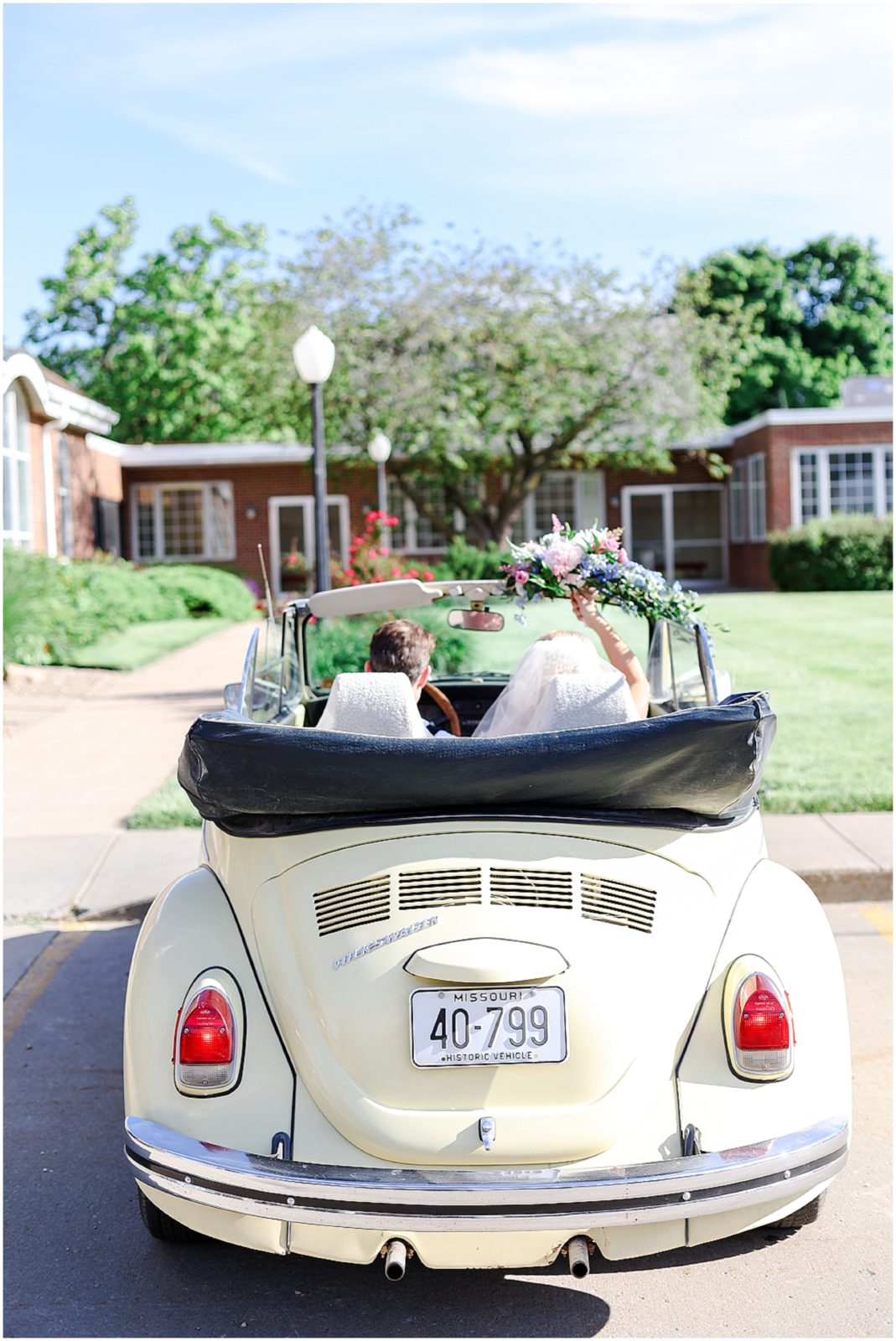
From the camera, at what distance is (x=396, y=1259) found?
2512mm

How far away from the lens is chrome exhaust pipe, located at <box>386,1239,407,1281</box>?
2.48m

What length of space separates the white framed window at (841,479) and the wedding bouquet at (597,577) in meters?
25.7

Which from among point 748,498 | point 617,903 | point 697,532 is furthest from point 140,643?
point 697,532

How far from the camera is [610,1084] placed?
105 inches

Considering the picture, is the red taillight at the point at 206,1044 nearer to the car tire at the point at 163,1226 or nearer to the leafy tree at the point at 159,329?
the car tire at the point at 163,1226

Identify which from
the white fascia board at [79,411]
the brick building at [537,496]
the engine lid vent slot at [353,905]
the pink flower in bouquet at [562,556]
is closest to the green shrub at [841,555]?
the brick building at [537,496]

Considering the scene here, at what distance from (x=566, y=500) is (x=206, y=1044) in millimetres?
31440

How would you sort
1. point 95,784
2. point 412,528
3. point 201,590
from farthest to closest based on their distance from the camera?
point 412,528, point 201,590, point 95,784

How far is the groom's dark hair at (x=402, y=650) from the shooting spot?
13.6 ft

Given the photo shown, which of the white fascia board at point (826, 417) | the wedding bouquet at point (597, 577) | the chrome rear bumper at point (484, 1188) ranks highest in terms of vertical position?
the white fascia board at point (826, 417)

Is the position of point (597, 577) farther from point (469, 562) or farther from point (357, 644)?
point (469, 562)

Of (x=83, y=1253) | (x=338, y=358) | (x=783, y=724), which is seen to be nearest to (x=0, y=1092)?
(x=83, y=1253)

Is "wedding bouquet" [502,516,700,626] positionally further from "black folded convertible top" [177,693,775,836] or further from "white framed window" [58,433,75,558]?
"white framed window" [58,433,75,558]

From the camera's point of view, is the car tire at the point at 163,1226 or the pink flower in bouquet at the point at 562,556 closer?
the car tire at the point at 163,1226
